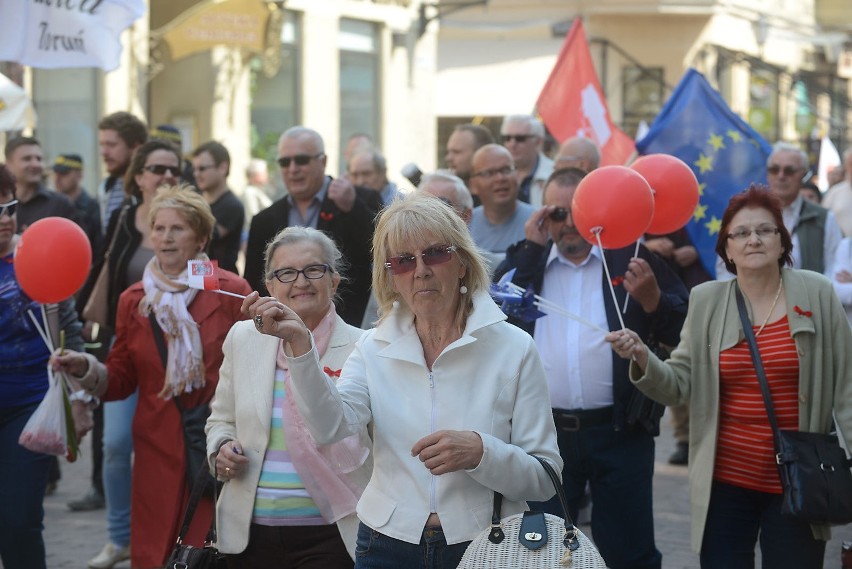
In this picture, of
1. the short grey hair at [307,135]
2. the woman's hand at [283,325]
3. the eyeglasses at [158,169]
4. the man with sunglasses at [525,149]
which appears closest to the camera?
the woman's hand at [283,325]

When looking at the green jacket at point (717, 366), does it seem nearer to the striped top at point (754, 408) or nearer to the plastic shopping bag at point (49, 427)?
the striped top at point (754, 408)

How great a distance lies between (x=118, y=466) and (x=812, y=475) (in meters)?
4.04

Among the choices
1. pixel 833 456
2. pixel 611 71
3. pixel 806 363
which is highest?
pixel 611 71

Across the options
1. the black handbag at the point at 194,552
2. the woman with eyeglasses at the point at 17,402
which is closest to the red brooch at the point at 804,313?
the black handbag at the point at 194,552

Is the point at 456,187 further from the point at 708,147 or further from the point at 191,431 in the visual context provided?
the point at 708,147

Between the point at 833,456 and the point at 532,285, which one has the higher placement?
the point at 532,285

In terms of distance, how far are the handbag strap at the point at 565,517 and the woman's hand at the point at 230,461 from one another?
1.24 metres

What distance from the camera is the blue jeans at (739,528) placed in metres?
5.24

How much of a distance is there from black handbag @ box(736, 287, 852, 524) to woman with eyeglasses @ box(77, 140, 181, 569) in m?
3.73

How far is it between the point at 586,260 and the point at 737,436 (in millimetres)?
1163

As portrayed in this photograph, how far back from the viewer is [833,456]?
16.8 feet

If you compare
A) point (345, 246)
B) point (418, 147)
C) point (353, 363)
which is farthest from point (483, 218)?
point (418, 147)

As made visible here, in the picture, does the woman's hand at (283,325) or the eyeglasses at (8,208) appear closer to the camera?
the woman's hand at (283,325)

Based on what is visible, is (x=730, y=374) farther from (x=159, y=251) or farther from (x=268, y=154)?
(x=268, y=154)
